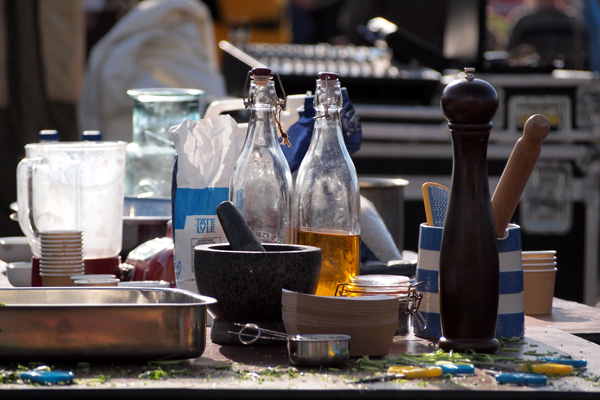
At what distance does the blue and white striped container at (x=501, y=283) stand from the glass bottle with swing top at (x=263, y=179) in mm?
184

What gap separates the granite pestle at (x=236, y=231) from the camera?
37.3 inches

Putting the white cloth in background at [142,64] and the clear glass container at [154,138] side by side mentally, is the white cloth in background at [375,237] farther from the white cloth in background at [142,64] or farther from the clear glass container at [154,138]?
the white cloth in background at [142,64]

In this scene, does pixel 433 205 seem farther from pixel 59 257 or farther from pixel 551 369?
pixel 59 257

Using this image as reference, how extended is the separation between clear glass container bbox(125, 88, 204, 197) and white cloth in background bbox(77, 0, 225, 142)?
2.64 m

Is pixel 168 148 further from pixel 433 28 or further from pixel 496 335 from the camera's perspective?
pixel 433 28

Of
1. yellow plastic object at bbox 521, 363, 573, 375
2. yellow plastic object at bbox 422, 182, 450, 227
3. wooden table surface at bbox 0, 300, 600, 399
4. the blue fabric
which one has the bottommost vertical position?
wooden table surface at bbox 0, 300, 600, 399

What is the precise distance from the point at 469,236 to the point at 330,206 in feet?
0.75

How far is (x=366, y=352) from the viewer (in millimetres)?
891

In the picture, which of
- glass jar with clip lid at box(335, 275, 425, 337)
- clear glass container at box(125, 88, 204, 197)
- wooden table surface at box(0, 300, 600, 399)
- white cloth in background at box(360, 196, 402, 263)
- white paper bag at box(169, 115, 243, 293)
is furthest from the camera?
clear glass container at box(125, 88, 204, 197)

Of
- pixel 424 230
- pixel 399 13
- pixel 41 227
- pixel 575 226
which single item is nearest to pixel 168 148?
pixel 41 227

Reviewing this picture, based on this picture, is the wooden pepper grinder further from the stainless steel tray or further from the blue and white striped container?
the stainless steel tray

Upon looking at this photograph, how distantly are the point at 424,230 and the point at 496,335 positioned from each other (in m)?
0.16

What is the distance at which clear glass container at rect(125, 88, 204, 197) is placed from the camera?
5.59 feet

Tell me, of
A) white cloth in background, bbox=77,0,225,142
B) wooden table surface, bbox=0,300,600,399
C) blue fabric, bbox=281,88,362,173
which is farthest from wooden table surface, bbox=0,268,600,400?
white cloth in background, bbox=77,0,225,142
